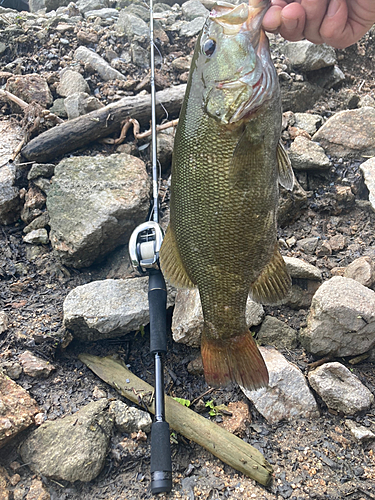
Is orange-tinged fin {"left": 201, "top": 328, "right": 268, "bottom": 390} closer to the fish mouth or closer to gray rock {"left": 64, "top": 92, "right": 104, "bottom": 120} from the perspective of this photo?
the fish mouth

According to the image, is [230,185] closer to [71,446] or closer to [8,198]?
[71,446]

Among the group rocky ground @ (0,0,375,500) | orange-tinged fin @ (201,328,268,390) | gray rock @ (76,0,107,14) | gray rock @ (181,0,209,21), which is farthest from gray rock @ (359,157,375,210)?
gray rock @ (76,0,107,14)

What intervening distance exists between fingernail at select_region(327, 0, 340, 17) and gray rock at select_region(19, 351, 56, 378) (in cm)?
313

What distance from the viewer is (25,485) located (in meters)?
2.45

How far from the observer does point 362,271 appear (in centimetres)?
334

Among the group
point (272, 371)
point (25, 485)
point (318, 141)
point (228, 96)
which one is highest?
point (228, 96)

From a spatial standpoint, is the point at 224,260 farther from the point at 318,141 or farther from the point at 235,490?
the point at 318,141

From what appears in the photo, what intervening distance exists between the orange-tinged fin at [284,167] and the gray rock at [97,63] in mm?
4405

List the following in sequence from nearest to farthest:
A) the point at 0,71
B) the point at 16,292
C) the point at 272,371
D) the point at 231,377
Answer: the point at 231,377, the point at 272,371, the point at 16,292, the point at 0,71

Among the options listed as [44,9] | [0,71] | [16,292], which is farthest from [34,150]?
[44,9]

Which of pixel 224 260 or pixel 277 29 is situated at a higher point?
pixel 277 29

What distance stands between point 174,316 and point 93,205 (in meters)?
1.42

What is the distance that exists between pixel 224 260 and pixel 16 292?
102 inches

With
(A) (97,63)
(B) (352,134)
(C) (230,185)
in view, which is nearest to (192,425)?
(C) (230,185)
